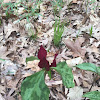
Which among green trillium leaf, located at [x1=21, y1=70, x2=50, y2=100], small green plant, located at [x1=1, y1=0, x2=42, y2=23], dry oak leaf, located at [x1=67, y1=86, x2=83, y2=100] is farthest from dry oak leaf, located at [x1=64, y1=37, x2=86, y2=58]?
small green plant, located at [x1=1, y1=0, x2=42, y2=23]

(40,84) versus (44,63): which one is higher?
(44,63)

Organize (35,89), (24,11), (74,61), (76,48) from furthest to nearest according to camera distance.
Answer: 1. (24,11)
2. (76,48)
3. (74,61)
4. (35,89)

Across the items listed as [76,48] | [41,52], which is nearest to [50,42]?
[76,48]

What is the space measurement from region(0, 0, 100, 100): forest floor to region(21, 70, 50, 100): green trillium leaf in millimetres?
354

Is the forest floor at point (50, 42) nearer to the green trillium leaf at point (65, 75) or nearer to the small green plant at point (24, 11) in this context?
the small green plant at point (24, 11)

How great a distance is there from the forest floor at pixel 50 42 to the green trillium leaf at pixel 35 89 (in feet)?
1.16

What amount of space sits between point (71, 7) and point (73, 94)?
1686 mm

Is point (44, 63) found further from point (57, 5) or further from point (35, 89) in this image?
point (57, 5)

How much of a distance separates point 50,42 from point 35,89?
0.95 meters

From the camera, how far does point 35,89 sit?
3.12ft

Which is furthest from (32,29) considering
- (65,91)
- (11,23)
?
(65,91)

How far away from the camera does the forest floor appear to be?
1332 mm

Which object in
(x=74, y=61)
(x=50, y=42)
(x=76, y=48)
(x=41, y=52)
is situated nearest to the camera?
(x=41, y=52)

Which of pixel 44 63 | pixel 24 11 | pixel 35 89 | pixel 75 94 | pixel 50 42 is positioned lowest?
pixel 75 94
